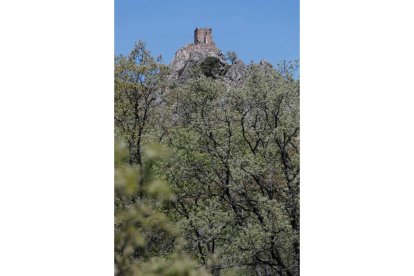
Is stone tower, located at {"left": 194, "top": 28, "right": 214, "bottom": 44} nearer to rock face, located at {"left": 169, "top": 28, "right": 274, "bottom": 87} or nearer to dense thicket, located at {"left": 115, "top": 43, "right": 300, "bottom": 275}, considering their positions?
rock face, located at {"left": 169, "top": 28, "right": 274, "bottom": 87}

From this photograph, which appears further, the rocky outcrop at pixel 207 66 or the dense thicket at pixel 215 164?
the rocky outcrop at pixel 207 66

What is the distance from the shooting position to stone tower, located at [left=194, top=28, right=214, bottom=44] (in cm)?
434

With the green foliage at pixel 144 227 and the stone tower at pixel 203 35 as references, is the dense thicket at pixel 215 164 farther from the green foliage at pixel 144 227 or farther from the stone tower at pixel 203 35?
the stone tower at pixel 203 35

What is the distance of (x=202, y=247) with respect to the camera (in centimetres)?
454

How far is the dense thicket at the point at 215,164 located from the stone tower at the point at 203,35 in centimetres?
34

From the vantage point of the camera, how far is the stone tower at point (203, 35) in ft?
14.2

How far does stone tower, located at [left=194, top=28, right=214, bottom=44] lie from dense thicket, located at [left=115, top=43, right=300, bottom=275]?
343 millimetres

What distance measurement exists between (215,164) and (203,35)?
0.99 m

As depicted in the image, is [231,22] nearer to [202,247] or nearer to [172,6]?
[172,6]

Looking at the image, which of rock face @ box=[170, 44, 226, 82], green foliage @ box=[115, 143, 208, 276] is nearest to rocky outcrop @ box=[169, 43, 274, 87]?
rock face @ box=[170, 44, 226, 82]

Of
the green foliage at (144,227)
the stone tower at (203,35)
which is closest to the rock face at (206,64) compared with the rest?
the stone tower at (203,35)

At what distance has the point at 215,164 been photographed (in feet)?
16.1
